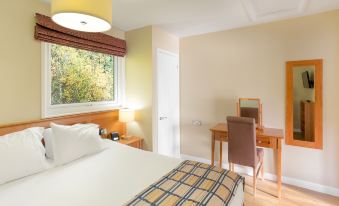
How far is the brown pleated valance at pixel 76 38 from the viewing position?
77.8 inches

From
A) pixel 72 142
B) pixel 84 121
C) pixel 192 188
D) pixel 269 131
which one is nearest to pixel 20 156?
pixel 72 142

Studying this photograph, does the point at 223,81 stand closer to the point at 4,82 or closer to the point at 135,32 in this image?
the point at 135,32

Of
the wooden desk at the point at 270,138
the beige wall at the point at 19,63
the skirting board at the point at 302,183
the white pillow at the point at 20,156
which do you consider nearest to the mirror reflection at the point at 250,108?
the wooden desk at the point at 270,138

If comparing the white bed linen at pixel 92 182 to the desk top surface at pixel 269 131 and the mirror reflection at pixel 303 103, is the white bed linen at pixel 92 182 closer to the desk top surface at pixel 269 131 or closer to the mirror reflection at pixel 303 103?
the desk top surface at pixel 269 131

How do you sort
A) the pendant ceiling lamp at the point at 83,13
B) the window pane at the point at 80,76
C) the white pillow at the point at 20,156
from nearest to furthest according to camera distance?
the pendant ceiling lamp at the point at 83,13 < the white pillow at the point at 20,156 < the window pane at the point at 80,76

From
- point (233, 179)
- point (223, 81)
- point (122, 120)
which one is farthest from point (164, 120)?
point (233, 179)

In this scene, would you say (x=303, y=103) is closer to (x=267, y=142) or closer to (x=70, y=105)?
(x=267, y=142)

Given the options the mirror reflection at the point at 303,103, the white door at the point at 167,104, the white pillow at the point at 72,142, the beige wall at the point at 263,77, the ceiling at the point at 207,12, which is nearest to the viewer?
the white pillow at the point at 72,142

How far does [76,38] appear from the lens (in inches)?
90.4

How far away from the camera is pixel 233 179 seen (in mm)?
1510

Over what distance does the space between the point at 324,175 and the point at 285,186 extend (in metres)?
0.49

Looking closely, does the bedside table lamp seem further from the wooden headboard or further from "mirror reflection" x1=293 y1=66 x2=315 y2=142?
"mirror reflection" x1=293 y1=66 x2=315 y2=142

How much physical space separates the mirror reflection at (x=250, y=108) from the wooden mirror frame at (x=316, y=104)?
376 mm

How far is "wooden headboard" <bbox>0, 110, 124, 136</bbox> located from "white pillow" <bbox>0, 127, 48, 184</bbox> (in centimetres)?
24
